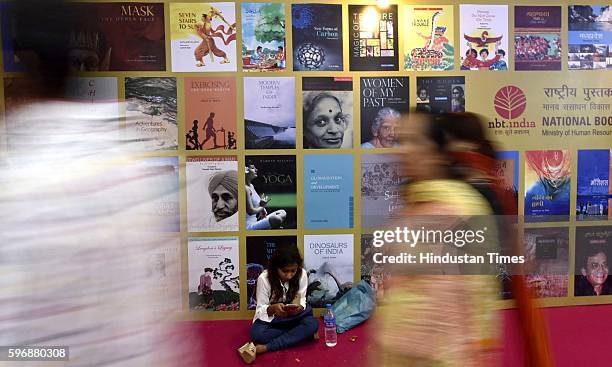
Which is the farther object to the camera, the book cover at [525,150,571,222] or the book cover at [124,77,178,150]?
the book cover at [525,150,571,222]

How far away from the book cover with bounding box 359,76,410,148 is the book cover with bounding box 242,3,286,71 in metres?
0.63

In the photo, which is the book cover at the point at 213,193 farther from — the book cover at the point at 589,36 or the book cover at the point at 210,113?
the book cover at the point at 589,36

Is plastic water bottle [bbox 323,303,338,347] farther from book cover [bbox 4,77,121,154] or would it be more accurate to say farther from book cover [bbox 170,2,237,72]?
book cover [bbox 4,77,121,154]

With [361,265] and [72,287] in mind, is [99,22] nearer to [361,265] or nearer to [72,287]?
[361,265]

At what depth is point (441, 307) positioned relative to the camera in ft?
3.55

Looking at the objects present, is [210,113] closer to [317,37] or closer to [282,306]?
[317,37]

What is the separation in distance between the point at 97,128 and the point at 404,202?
705 millimetres

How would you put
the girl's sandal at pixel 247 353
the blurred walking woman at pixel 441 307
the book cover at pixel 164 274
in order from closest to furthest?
the book cover at pixel 164 274 → the blurred walking woman at pixel 441 307 → the girl's sandal at pixel 247 353

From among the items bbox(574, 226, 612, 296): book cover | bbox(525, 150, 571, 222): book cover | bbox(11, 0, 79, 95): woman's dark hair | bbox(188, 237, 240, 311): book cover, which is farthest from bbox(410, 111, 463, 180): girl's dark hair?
bbox(574, 226, 612, 296): book cover

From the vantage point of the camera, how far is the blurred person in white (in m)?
0.75

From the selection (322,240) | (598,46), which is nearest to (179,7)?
(322,240)

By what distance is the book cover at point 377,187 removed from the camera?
362cm

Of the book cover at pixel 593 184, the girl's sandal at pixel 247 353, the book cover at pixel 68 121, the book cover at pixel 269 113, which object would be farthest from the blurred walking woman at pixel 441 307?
the book cover at pixel 593 184

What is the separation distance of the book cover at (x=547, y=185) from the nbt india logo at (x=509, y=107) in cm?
25
